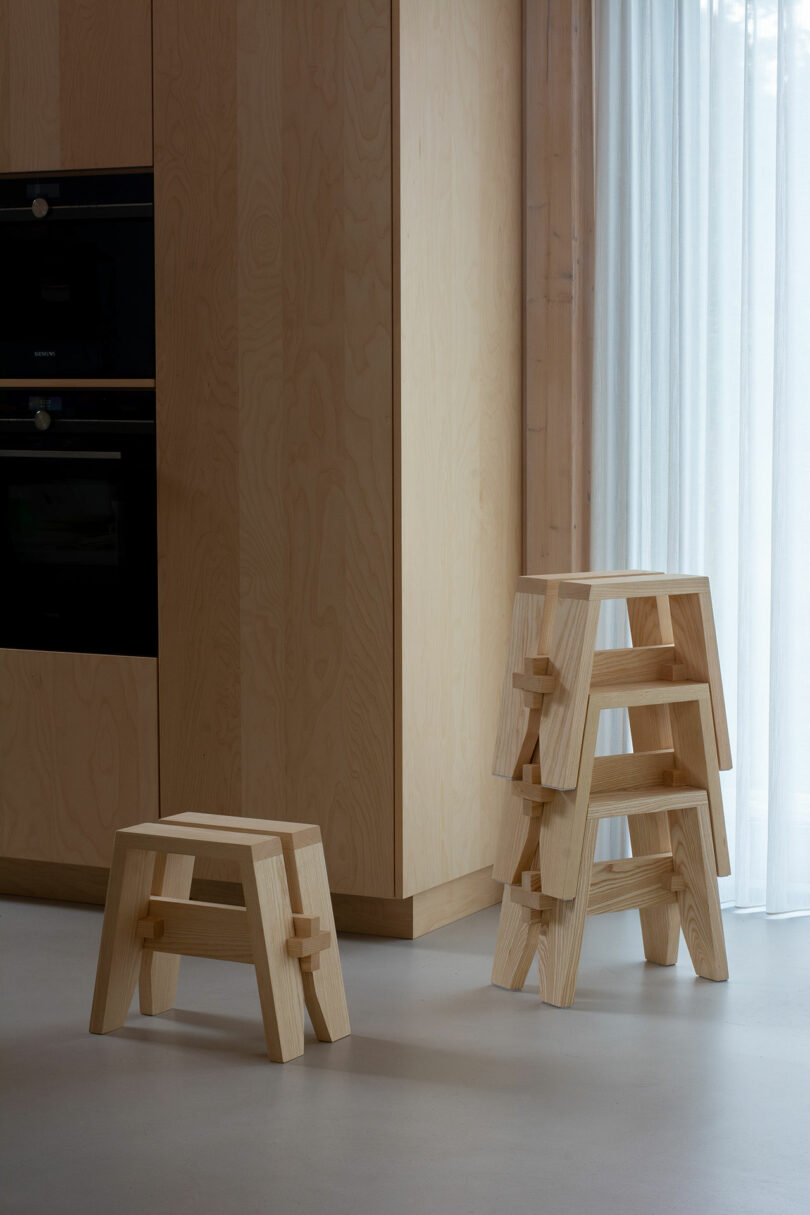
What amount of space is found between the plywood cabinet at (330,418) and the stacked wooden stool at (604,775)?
1.13ft

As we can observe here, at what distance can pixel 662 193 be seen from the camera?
3.12 meters

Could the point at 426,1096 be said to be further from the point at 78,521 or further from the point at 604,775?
the point at 78,521

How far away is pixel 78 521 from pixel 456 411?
2.74ft

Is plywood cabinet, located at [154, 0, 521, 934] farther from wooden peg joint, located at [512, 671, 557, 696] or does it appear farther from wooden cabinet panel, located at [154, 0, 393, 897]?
wooden peg joint, located at [512, 671, 557, 696]

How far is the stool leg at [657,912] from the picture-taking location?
274 centimetres

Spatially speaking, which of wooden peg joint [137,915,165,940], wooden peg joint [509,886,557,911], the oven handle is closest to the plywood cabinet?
the oven handle

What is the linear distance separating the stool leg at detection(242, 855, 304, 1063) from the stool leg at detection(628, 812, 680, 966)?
751 millimetres

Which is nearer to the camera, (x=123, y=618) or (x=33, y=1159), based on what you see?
(x=33, y=1159)

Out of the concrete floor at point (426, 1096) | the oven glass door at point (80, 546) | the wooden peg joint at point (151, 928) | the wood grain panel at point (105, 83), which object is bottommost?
the concrete floor at point (426, 1096)

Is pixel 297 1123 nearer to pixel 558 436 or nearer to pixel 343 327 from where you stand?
pixel 343 327

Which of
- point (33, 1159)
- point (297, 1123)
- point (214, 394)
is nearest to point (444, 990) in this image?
point (297, 1123)

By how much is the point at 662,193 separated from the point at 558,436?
55cm

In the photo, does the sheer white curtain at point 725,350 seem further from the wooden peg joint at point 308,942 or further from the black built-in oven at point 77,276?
the wooden peg joint at point 308,942

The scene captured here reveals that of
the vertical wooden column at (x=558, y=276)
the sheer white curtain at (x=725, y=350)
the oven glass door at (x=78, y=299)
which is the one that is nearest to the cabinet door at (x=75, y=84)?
the oven glass door at (x=78, y=299)
